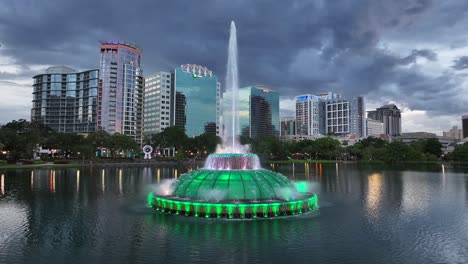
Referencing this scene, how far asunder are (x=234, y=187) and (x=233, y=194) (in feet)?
2.28

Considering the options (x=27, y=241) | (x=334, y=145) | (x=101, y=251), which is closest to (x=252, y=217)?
(x=101, y=251)

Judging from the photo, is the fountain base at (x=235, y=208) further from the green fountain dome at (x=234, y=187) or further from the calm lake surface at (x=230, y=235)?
the green fountain dome at (x=234, y=187)

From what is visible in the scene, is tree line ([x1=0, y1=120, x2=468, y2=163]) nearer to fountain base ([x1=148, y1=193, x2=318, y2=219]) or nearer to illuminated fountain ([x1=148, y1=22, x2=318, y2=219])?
illuminated fountain ([x1=148, y1=22, x2=318, y2=219])

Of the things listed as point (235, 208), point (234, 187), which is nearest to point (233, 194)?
point (234, 187)

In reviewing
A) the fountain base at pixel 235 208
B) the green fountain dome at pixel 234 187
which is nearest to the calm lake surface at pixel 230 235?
the fountain base at pixel 235 208

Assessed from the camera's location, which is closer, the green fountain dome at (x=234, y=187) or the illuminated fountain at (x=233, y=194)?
the illuminated fountain at (x=233, y=194)

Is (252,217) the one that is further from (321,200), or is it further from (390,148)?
(390,148)

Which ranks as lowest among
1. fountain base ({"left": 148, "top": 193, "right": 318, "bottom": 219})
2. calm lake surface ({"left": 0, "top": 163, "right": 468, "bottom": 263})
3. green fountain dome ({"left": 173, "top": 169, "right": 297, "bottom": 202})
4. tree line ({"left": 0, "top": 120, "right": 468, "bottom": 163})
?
calm lake surface ({"left": 0, "top": 163, "right": 468, "bottom": 263})

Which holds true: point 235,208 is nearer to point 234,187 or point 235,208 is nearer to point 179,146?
point 234,187

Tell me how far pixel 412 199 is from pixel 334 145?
148 m

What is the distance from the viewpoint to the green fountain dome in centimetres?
3102

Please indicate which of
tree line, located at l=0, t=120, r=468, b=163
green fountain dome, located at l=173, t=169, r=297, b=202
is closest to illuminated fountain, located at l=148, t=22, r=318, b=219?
green fountain dome, located at l=173, t=169, r=297, b=202

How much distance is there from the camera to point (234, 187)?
1230 inches

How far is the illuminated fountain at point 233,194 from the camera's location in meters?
28.6
